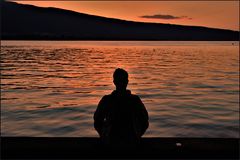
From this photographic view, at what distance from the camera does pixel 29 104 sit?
1858cm

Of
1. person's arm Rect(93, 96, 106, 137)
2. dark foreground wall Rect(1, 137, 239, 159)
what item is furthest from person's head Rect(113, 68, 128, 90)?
dark foreground wall Rect(1, 137, 239, 159)

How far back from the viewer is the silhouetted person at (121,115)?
227 inches

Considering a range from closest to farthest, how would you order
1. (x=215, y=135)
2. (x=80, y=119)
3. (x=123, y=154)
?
(x=123, y=154) < (x=215, y=135) < (x=80, y=119)

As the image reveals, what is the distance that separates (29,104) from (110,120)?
13506 millimetres

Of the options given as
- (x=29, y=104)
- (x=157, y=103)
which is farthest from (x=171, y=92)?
(x=29, y=104)

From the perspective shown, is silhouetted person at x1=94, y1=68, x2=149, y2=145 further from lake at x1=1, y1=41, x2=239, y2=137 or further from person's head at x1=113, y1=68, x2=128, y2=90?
lake at x1=1, y1=41, x2=239, y2=137

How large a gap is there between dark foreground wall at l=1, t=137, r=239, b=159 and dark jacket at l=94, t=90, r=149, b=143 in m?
0.45

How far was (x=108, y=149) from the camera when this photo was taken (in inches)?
249

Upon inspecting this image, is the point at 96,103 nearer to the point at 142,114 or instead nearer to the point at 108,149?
the point at 108,149

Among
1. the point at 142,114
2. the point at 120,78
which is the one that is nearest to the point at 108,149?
the point at 142,114

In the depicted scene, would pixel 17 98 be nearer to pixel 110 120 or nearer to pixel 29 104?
pixel 29 104

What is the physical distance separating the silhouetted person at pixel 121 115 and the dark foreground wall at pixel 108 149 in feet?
1.43

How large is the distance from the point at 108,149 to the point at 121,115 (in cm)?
83

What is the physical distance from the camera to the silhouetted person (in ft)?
19.0
